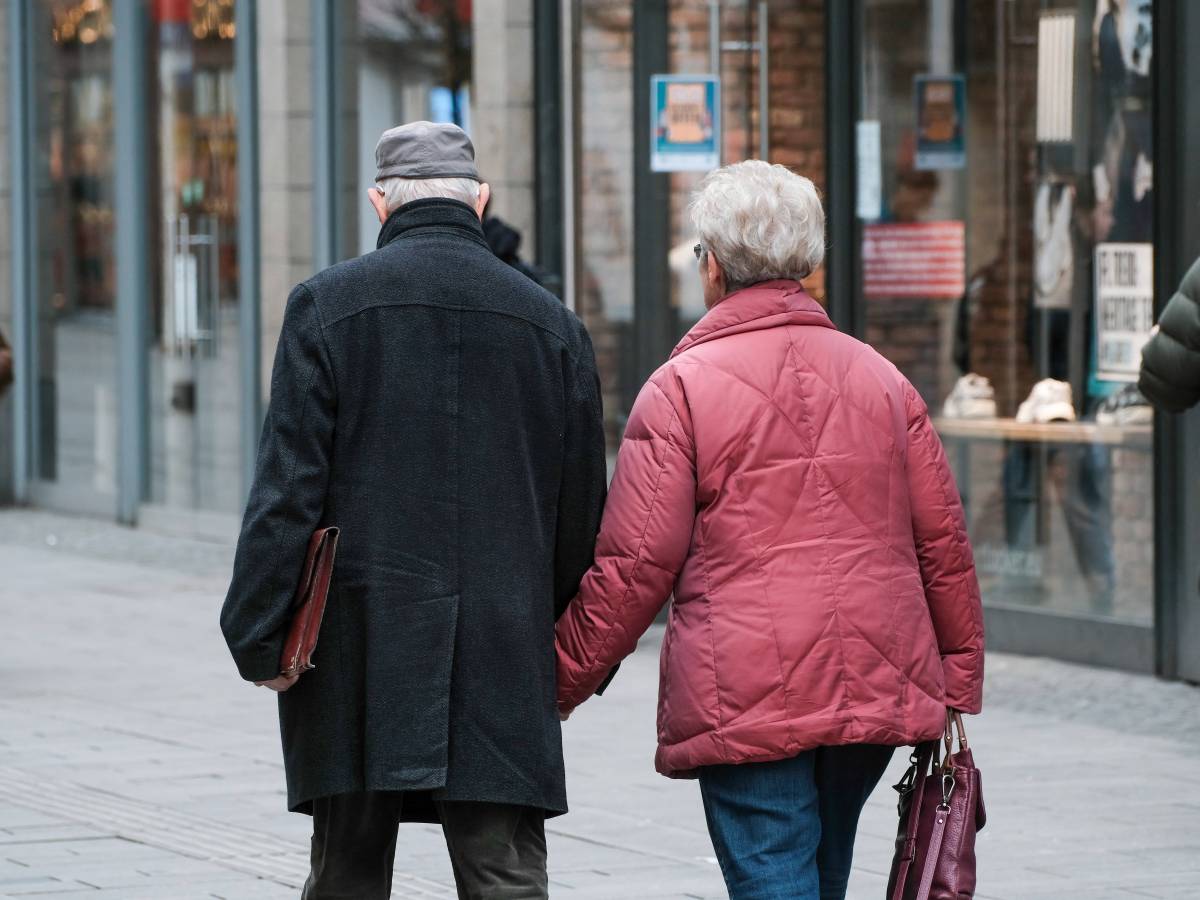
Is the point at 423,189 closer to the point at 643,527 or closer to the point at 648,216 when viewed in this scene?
the point at 643,527

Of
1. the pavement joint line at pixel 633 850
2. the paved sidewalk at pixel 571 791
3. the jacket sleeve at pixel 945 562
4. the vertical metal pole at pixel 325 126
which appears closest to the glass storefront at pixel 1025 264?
the paved sidewalk at pixel 571 791

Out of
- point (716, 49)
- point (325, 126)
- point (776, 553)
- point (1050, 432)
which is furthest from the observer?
point (325, 126)

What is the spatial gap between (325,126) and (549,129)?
2577 mm

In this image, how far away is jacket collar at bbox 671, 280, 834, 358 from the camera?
393 cm

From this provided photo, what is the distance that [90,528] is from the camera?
15375 millimetres

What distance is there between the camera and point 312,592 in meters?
3.89

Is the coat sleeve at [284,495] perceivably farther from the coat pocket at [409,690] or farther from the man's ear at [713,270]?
the man's ear at [713,270]

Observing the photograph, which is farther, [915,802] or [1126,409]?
[1126,409]

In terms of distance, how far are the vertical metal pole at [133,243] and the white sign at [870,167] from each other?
639 centimetres

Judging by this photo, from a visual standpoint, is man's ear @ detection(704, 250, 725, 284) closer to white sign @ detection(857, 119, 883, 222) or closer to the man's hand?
the man's hand

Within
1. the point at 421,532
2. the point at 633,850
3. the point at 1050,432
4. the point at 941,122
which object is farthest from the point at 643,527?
the point at 941,122

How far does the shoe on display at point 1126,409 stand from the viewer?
9.17 meters

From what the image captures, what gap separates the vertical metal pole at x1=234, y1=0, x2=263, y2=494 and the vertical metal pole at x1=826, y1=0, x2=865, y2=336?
→ 4.74 metres

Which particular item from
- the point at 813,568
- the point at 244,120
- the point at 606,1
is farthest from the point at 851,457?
the point at 244,120
